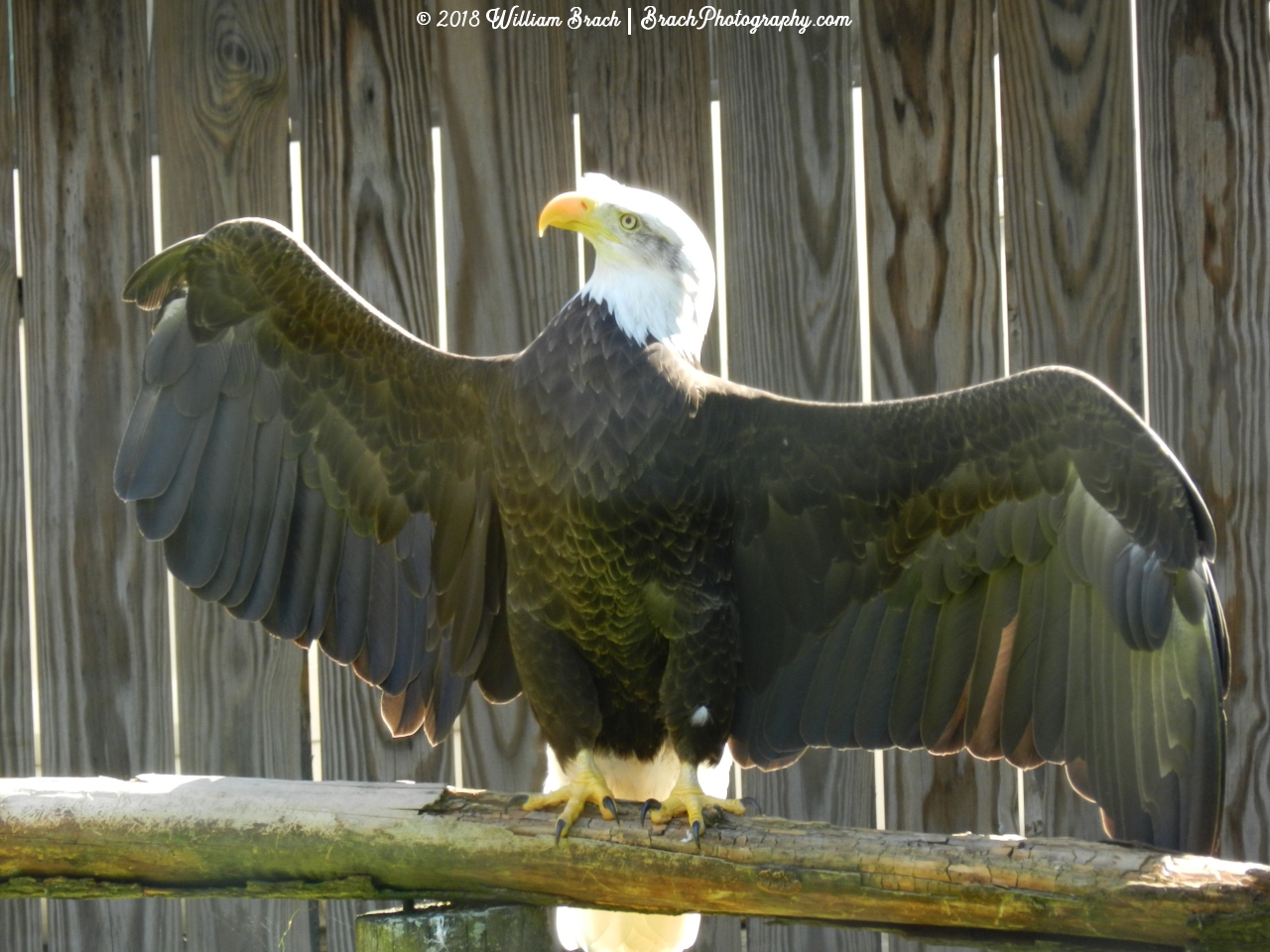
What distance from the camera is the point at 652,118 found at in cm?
291

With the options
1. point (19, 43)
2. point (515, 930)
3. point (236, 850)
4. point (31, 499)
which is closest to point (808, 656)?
point (515, 930)

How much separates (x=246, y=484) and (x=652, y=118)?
1.11 m

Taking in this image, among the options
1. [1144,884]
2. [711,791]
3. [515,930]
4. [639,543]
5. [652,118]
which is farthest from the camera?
[652,118]

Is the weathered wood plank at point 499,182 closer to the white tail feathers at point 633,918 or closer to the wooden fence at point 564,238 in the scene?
the wooden fence at point 564,238

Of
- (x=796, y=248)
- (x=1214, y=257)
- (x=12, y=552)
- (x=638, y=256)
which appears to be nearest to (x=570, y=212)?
(x=638, y=256)

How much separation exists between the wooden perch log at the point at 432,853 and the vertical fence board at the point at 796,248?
0.78 metres

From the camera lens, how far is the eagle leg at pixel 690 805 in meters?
2.28

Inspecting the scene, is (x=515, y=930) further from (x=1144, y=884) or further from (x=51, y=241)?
(x=51, y=241)

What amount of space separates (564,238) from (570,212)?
50 cm

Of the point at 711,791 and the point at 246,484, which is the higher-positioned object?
the point at 246,484

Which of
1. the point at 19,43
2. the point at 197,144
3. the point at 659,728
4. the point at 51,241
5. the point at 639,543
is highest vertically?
the point at 19,43

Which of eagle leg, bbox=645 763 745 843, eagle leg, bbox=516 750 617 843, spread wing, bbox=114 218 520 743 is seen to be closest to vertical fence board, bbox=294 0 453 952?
spread wing, bbox=114 218 520 743

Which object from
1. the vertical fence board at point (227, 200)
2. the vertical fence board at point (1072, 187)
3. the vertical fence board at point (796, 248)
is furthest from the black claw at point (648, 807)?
the vertical fence board at point (1072, 187)

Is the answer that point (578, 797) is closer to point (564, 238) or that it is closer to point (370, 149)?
point (564, 238)
